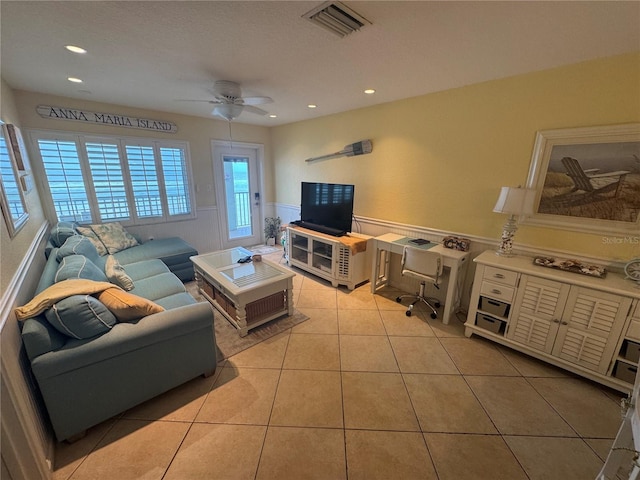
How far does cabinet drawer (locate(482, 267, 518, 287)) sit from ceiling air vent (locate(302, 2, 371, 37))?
2.09 meters

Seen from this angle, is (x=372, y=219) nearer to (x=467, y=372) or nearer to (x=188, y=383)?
(x=467, y=372)

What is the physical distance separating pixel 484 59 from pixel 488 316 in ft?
6.95

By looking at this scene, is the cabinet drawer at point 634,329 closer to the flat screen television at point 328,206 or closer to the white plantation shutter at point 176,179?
the flat screen television at point 328,206

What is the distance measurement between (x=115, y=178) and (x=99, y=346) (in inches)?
122

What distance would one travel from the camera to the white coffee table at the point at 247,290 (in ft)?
7.93

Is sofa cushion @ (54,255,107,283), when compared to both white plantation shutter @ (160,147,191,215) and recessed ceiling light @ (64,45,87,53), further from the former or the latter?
white plantation shutter @ (160,147,191,215)

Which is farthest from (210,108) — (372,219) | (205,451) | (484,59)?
(205,451)

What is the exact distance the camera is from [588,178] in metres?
2.04

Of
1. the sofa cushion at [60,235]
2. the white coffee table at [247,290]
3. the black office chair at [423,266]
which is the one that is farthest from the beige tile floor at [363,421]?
the sofa cushion at [60,235]

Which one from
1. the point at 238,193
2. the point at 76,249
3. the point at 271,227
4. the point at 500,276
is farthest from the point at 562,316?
the point at 238,193

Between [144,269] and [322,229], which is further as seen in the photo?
[322,229]

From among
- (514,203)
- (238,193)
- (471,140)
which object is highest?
(471,140)

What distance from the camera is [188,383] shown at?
1.94m

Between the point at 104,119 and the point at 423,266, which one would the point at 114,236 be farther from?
the point at 423,266
